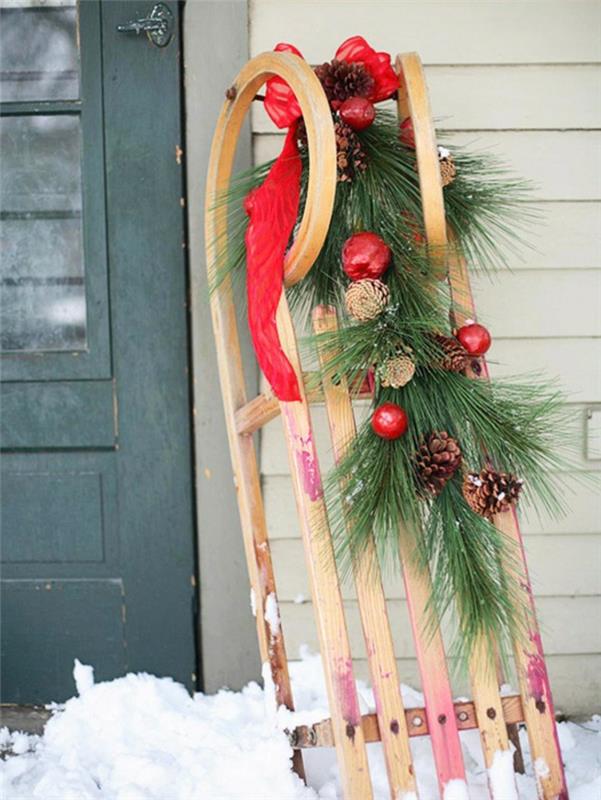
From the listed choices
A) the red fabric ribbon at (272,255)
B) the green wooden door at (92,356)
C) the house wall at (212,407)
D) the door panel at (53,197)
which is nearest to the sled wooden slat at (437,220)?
the red fabric ribbon at (272,255)

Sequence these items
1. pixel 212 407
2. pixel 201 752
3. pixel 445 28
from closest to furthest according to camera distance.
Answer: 1. pixel 201 752
2. pixel 445 28
3. pixel 212 407

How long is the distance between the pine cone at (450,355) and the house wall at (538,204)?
530 mm

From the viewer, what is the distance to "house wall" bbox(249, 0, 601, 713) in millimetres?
1658

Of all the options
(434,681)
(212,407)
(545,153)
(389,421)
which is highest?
(545,153)

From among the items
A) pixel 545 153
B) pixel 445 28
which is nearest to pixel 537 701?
pixel 545 153

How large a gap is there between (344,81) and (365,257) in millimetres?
297

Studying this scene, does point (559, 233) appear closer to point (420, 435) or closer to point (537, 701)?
point (420, 435)

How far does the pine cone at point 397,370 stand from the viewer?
3.79 ft

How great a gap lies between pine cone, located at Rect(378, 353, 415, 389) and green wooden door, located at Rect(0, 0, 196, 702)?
711mm

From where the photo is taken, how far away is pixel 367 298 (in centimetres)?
117

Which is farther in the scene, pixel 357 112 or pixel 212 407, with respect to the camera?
pixel 212 407

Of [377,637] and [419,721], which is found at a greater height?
[377,637]

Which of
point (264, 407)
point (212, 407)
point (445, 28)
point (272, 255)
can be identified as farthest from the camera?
point (212, 407)

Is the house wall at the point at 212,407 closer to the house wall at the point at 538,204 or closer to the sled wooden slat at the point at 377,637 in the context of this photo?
the house wall at the point at 538,204
